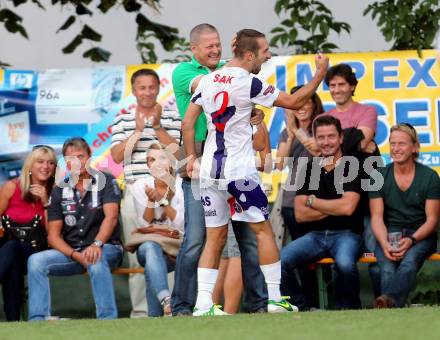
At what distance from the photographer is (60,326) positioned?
23.3 ft

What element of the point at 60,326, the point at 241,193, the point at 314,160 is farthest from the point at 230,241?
the point at 60,326

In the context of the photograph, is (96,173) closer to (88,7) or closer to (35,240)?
(35,240)

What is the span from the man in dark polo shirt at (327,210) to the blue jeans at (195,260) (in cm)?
135

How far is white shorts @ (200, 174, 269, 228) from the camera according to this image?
758 cm

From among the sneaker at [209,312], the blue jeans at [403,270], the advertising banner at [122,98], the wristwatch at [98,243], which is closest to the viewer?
the sneaker at [209,312]

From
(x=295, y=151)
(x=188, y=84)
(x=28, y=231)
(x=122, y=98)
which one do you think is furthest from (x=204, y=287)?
(x=122, y=98)

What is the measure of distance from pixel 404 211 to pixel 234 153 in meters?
2.40

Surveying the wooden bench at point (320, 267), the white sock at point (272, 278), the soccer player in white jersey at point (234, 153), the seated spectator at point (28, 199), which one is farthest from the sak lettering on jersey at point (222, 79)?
the seated spectator at point (28, 199)

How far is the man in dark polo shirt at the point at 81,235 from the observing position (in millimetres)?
9555

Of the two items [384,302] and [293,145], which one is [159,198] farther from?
[384,302]

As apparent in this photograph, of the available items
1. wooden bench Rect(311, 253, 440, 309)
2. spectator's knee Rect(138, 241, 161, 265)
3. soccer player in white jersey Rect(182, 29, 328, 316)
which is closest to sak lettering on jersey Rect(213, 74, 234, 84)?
soccer player in white jersey Rect(182, 29, 328, 316)

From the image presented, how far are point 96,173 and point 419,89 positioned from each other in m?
2.81

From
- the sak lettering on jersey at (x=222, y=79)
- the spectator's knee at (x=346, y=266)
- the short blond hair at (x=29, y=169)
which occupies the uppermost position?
the sak lettering on jersey at (x=222, y=79)

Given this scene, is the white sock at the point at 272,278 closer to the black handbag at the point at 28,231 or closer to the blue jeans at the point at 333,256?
the blue jeans at the point at 333,256
